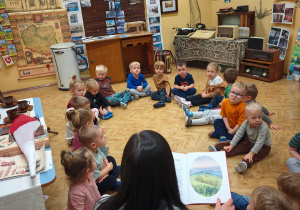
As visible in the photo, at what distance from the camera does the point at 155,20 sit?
6051 mm

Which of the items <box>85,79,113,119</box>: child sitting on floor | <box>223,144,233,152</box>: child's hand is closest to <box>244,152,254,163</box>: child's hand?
<box>223,144,233,152</box>: child's hand

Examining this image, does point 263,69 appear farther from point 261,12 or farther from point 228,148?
point 228,148

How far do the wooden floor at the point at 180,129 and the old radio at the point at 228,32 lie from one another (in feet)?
2.81

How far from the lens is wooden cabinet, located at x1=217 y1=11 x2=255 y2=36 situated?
5.20 meters

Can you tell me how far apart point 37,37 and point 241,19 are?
401 cm

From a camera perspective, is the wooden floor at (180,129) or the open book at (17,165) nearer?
the open book at (17,165)

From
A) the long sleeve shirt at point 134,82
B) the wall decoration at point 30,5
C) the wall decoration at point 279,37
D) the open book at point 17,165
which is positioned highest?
the wall decoration at point 30,5

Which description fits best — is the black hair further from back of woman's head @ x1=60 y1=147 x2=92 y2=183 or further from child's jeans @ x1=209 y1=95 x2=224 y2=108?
child's jeans @ x1=209 y1=95 x2=224 y2=108

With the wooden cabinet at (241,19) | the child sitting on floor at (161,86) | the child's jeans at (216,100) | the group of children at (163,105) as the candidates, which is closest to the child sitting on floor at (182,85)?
the group of children at (163,105)

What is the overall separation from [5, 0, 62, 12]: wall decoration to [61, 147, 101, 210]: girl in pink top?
4.42 meters

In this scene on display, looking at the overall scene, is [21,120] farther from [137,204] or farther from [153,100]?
[153,100]

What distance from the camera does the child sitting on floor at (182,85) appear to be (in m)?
4.00

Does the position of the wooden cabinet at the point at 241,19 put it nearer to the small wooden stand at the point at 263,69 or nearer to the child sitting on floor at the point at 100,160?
the small wooden stand at the point at 263,69

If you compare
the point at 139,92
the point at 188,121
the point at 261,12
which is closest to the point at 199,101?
the point at 188,121
